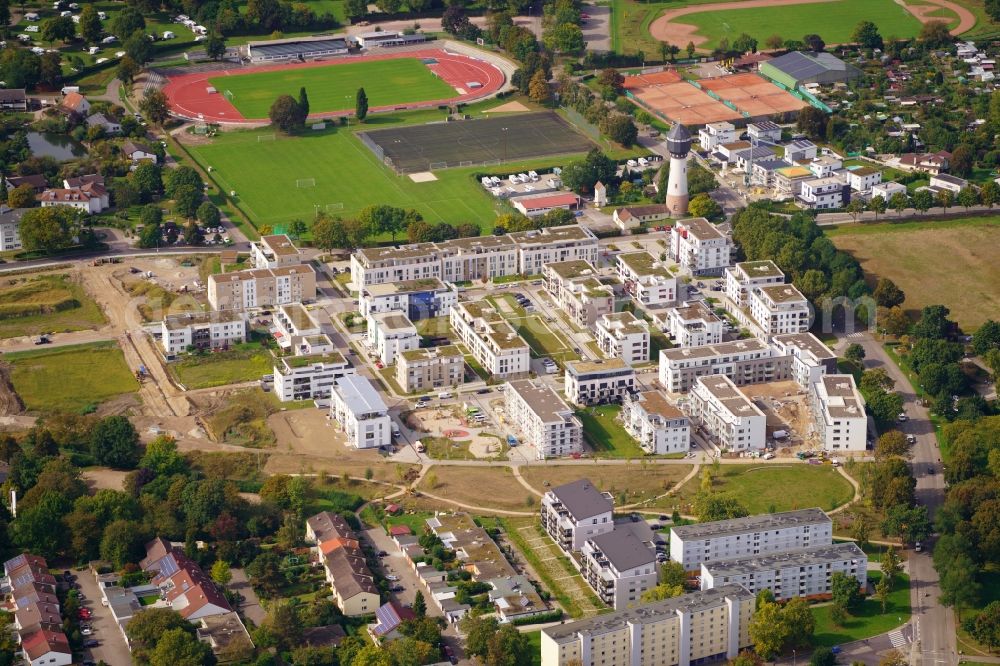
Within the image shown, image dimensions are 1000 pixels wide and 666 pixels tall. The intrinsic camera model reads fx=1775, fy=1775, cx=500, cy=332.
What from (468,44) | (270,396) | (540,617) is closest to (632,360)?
(270,396)

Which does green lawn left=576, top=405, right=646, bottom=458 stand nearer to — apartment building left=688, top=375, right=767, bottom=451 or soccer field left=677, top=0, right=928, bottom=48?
apartment building left=688, top=375, right=767, bottom=451

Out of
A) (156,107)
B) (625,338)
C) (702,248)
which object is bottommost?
(625,338)

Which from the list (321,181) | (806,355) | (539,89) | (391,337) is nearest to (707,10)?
(539,89)

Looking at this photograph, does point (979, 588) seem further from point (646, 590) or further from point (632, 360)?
point (632, 360)

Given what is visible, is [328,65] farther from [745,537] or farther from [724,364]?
[745,537]

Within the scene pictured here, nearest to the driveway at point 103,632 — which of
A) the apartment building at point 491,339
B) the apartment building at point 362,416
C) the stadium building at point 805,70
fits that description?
the apartment building at point 362,416

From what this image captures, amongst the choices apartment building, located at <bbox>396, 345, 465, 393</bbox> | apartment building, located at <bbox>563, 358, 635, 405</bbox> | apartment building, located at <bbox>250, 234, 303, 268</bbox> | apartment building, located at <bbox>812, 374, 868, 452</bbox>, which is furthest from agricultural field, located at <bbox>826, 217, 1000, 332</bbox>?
apartment building, located at <bbox>250, 234, 303, 268</bbox>
